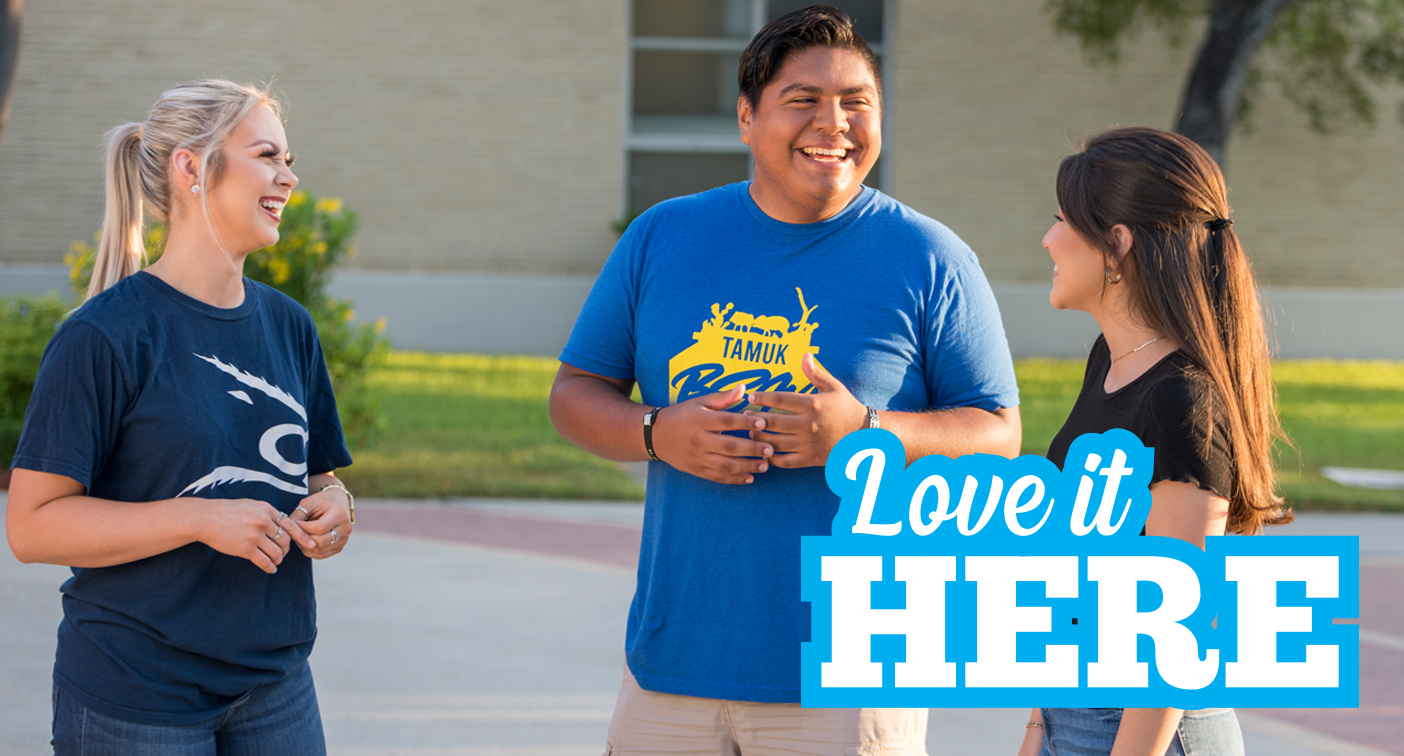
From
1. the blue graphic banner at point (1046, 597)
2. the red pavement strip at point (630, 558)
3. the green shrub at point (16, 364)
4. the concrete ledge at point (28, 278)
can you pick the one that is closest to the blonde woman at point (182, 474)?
the blue graphic banner at point (1046, 597)

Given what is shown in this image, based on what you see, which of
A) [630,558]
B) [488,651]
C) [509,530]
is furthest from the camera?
[509,530]

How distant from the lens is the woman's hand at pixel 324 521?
89.4 inches

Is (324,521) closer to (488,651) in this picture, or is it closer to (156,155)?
(156,155)

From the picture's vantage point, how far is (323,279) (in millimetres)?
9039

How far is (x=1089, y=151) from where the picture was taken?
2.25m

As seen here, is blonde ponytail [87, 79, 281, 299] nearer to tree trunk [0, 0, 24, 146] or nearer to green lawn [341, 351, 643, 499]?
green lawn [341, 351, 643, 499]

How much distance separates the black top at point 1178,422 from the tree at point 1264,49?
12.8 metres

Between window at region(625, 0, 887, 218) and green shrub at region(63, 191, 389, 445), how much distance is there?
8.90 meters

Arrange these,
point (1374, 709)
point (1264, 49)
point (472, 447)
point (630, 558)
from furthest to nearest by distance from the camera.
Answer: point (1264, 49), point (472, 447), point (630, 558), point (1374, 709)

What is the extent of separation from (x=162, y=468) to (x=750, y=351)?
1069mm

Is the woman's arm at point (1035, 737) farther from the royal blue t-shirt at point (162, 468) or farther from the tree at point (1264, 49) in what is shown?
the tree at point (1264, 49)

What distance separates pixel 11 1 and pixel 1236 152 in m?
15.6

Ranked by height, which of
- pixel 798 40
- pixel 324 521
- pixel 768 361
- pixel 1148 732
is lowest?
pixel 1148 732

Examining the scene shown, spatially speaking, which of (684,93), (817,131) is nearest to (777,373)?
(817,131)
